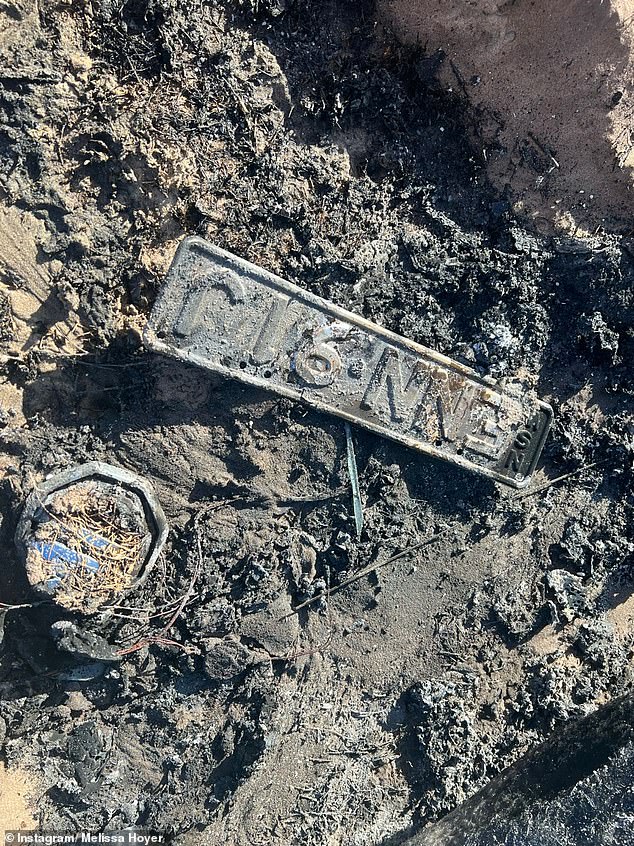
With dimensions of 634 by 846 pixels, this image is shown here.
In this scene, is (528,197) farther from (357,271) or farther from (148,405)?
(148,405)

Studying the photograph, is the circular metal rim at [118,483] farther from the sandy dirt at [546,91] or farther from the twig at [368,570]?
the sandy dirt at [546,91]

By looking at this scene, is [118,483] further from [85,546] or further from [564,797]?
[564,797]

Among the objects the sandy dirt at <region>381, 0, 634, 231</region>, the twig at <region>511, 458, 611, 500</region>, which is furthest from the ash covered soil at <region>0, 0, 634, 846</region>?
the sandy dirt at <region>381, 0, 634, 231</region>

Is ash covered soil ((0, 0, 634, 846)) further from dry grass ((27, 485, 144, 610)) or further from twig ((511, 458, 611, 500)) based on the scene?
dry grass ((27, 485, 144, 610))

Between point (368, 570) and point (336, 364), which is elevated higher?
point (336, 364)

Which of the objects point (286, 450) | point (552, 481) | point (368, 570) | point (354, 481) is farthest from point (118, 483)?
point (552, 481)

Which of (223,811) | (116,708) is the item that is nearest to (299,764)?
(223,811)
